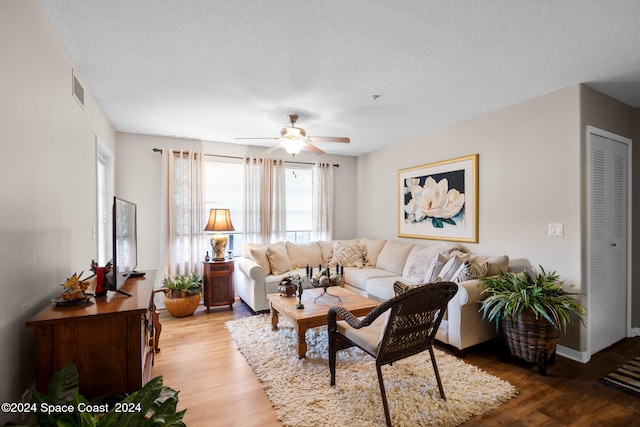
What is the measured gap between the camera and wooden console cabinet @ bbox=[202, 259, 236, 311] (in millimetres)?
4277

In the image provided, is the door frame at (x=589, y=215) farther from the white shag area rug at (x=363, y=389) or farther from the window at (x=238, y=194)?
the window at (x=238, y=194)

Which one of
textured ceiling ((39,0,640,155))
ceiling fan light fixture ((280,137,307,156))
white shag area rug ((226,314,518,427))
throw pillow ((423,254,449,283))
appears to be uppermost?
textured ceiling ((39,0,640,155))

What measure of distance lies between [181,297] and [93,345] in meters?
2.57

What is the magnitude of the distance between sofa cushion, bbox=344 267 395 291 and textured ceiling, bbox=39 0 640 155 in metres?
2.19

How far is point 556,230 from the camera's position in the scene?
2.91 meters

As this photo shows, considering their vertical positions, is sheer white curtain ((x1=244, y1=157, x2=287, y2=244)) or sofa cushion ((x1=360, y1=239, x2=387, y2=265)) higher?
sheer white curtain ((x1=244, y1=157, x2=287, y2=244))

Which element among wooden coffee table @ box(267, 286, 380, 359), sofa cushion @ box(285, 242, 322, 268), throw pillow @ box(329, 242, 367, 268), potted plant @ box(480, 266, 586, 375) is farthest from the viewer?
throw pillow @ box(329, 242, 367, 268)

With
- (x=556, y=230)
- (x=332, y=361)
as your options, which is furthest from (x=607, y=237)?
(x=332, y=361)

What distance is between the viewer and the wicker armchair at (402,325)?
6.30 ft

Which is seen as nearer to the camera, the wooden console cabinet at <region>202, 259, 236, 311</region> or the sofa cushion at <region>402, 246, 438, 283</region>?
the sofa cushion at <region>402, 246, 438, 283</region>

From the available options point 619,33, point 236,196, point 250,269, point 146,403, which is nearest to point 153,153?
point 236,196

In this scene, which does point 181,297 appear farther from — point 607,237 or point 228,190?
point 607,237

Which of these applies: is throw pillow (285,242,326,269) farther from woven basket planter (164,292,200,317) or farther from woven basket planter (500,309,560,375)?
woven basket planter (500,309,560,375)

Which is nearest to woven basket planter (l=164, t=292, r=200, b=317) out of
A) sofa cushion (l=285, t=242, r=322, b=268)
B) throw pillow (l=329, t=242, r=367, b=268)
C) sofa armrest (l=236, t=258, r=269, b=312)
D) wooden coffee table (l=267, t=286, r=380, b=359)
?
sofa armrest (l=236, t=258, r=269, b=312)
